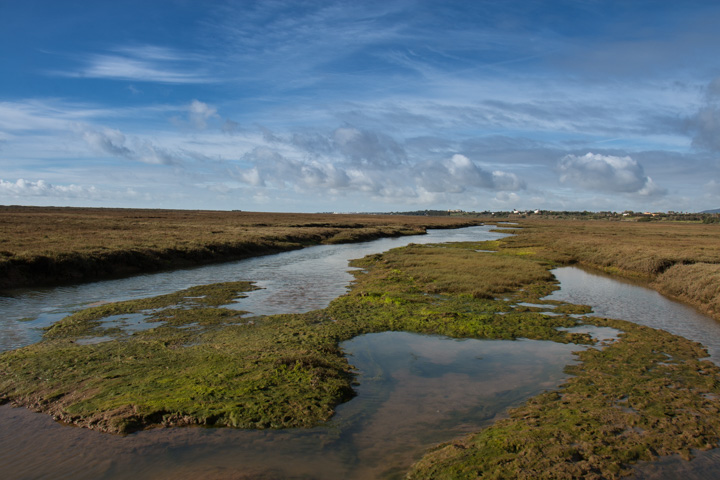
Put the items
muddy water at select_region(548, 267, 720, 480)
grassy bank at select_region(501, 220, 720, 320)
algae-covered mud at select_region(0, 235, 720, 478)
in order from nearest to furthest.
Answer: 1. muddy water at select_region(548, 267, 720, 480)
2. algae-covered mud at select_region(0, 235, 720, 478)
3. grassy bank at select_region(501, 220, 720, 320)

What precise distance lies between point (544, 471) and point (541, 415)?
2.17 meters

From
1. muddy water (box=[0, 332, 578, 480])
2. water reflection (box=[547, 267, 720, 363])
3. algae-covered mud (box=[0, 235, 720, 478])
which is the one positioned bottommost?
water reflection (box=[547, 267, 720, 363])

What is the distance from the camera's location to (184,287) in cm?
2361

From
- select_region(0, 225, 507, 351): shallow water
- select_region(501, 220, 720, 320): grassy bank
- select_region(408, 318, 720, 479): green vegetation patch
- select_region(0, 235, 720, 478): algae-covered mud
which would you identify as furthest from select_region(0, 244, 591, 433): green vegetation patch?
select_region(501, 220, 720, 320): grassy bank

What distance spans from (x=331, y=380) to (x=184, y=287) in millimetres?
16128

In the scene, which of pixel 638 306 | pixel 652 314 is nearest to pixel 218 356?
pixel 652 314

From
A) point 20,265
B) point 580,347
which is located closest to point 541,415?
point 580,347

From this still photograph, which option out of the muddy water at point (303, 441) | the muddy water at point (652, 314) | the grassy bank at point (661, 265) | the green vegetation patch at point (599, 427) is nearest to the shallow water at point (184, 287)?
the muddy water at point (303, 441)

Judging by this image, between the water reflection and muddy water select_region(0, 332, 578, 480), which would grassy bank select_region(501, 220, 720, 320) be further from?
muddy water select_region(0, 332, 578, 480)

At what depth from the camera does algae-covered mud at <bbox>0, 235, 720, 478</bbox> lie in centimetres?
753

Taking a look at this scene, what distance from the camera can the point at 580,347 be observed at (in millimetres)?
13719

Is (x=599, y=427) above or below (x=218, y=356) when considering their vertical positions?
below

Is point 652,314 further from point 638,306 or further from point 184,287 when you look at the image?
point 184,287

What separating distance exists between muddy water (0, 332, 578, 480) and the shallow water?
6977 mm
